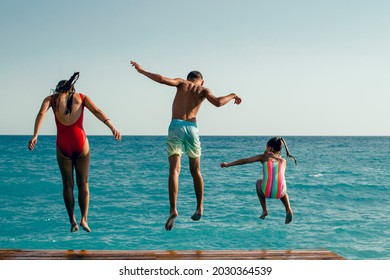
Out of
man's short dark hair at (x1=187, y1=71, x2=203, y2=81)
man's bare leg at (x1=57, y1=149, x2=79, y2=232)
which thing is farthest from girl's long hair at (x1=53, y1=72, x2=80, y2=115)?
man's short dark hair at (x1=187, y1=71, x2=203, y2=81)

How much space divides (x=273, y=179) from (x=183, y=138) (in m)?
1.37

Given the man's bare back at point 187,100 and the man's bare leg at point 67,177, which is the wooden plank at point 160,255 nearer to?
the man's bare leg at point 67,177

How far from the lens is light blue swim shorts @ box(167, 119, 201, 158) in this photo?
22.1ft

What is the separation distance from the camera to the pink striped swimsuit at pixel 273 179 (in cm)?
697

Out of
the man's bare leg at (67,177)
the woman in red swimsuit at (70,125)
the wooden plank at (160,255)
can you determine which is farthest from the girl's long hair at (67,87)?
the wooden plank at (160,255)

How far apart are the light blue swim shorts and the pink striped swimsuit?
3.28 feet

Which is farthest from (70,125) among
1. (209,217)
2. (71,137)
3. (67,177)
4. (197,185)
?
(209,217)

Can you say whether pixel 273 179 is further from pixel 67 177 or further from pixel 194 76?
pixel 67 177

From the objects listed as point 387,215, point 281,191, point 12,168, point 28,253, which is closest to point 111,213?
point 387,215

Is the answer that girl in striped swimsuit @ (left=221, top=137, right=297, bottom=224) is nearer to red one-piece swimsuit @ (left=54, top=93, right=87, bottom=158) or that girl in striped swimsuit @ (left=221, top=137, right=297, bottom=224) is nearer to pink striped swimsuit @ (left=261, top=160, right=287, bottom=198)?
pink striped swimsuit @ (left=261, top=160, right=287, bottom=198)

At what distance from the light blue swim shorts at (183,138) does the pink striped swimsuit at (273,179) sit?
999 millimetres

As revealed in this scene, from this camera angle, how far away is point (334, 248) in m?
17.4

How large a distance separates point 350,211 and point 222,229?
310 inches
